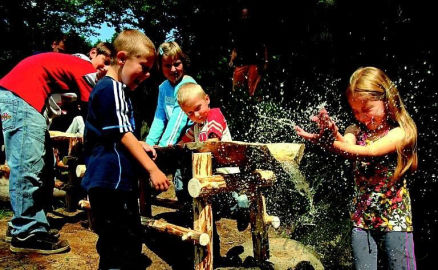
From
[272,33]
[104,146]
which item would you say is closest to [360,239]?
[104,146]

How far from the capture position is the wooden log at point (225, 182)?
2932mm

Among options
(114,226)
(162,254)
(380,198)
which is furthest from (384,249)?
(162,254)

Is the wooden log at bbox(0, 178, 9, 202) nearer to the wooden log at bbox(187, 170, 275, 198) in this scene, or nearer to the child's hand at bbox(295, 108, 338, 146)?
the wooden log at bbox(187, 170, 275, 198)

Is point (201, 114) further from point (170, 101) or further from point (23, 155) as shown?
point (23, 155)

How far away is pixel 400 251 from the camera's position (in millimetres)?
2318

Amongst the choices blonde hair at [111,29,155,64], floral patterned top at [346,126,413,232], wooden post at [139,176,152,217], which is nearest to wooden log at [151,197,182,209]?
wooden post at [139,176,152,217]

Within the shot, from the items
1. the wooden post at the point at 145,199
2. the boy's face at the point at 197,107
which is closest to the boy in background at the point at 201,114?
the boy's face at the point at 197,107

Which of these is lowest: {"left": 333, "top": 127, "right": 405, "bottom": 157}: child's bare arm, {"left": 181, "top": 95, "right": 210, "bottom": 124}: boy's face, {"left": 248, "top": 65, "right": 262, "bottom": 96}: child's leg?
{"left": 333, "top": 127, "right": 405, "bottom": 157}: child's bare arm

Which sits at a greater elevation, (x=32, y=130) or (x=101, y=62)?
(x=101, y=62)

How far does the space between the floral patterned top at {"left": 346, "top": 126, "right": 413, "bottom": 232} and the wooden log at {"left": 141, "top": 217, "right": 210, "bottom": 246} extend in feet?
3.83

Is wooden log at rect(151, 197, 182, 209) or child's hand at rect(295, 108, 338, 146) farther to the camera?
wooden log at rect(151, 197, 182, 209)

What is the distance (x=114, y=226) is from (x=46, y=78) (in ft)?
5.36

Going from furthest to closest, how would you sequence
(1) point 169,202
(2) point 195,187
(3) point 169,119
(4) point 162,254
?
1. (1) point 169,202
2. (3) point 169,119
3. (4) point 162,254
4. (2) point 195,187

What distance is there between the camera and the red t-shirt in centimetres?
327
